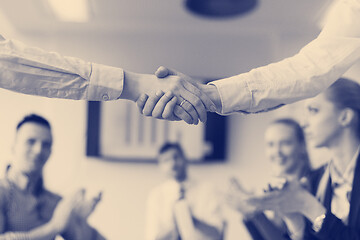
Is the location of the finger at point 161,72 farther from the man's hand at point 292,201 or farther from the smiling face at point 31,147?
the smiling face at point 31,147

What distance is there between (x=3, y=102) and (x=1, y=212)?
796 millimetres

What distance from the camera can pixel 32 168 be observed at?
1380 mm

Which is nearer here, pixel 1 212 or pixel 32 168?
pixel 1 212

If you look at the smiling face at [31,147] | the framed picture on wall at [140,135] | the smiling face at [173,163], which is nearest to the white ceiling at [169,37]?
the framed picture on wall at [140,135]

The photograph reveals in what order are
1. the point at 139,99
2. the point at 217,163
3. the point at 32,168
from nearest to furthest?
the point at 139,99 < the point at 32,168 < the point at 217,163

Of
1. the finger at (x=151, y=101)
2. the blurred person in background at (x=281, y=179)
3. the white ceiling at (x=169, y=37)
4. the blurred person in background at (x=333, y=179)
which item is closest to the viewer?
the finger at (x=151, y=101)

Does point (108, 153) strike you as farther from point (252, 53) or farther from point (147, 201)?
point (252, 53)

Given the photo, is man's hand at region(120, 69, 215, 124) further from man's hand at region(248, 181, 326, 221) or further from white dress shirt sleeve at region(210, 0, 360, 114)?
man's hand at region(248, 181, 326, 221)

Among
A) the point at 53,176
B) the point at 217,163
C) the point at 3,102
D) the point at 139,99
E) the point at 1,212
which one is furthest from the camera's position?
the point at 217,163

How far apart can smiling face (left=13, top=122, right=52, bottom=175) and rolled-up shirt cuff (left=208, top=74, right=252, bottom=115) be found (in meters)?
0.81

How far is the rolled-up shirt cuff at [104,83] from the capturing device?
764mm

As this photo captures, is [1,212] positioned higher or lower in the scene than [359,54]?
lower

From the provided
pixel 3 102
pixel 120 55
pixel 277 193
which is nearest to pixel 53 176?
pixel 3 102

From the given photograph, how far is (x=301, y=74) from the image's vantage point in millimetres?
851
